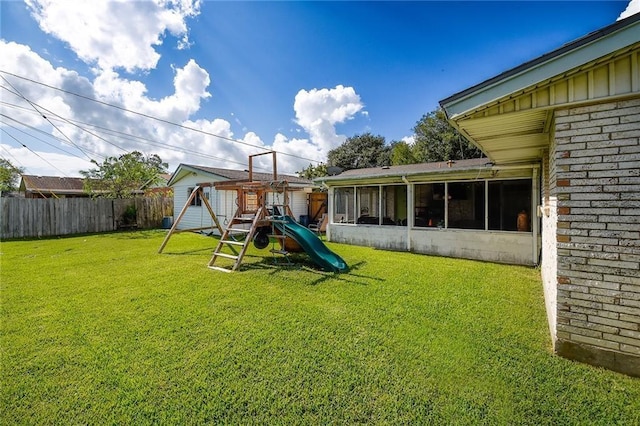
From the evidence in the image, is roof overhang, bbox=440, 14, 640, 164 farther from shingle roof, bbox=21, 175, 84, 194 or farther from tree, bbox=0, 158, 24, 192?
tree, bbox=0, 158, 24, 192

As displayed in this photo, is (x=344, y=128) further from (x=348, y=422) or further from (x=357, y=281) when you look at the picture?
(x=348, y=422)

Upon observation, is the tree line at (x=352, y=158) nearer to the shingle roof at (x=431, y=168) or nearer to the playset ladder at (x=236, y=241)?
the shingle roof at (x=431, y=168)

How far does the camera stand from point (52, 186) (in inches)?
1049

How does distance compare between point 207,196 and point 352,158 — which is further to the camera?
point 352,158

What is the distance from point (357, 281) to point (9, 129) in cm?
1969

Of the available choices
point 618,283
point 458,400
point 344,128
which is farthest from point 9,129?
point 344,128

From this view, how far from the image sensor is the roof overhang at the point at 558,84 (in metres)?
2.34

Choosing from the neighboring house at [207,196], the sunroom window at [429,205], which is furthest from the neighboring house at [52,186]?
the sunroom window at [429,205]

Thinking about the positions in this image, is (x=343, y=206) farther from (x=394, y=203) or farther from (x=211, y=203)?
(x=211, y=203)

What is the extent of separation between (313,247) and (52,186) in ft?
108

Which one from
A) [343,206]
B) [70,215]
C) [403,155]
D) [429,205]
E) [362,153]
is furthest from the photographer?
[362,153]

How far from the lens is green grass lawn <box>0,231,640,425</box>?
212cm

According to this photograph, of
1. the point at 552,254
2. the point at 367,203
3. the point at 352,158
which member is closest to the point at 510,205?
the point at 552,254

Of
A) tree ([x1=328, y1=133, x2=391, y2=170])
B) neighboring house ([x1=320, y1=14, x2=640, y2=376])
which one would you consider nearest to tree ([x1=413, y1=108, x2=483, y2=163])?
tree ([x1=328, y1=133, x2=391, y2=170])
